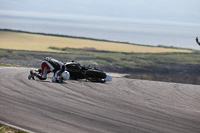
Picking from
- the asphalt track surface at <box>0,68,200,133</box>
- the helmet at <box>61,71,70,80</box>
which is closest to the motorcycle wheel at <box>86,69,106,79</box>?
the helmet at <box>61,71,70,80</box>

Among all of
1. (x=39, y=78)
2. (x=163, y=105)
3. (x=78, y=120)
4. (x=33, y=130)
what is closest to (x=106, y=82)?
(x=39, y=78)

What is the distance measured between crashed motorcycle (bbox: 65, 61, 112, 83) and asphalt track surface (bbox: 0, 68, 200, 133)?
1724 millimetres

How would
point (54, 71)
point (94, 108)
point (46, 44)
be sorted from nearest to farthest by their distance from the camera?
point (94, 108) → point (54, 71) → point (46, 44)

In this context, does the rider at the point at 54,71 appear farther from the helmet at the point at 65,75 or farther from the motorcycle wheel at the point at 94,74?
the motorcycle wheel at the point at 94,74

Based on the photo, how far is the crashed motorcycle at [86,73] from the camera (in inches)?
768

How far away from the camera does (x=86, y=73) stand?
64.1ft

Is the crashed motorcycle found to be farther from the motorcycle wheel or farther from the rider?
the rider

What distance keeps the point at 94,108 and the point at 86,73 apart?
7214mm

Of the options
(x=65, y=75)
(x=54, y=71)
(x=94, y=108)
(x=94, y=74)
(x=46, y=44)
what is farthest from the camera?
(x=46, y=44)

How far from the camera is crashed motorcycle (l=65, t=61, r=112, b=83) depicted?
64.0ft

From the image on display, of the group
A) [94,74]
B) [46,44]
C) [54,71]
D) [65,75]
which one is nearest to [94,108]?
[65,75]

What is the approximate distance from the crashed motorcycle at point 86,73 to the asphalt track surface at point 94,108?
1.72m

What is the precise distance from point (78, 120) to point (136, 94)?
596cm

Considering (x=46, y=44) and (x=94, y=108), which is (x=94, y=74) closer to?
(x=94, y=108)
